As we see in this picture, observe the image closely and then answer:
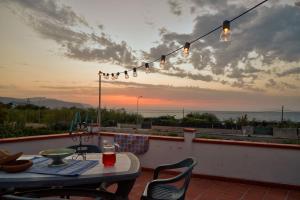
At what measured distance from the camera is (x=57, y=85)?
8.66 m

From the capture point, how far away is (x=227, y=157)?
4301 mm

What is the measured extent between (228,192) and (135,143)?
6.19 ft

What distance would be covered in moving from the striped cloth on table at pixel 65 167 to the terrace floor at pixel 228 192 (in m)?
1.51

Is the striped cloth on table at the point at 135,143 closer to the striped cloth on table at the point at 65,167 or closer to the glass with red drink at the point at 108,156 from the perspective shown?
the striped cloth on table at the point at 65,167

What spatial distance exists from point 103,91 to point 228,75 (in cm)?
506

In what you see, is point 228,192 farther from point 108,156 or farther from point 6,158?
point 6,158

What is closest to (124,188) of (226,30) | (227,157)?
(226,30)

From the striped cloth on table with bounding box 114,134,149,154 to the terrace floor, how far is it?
2.31ft

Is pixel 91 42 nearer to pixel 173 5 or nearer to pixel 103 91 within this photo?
pixel 173 5

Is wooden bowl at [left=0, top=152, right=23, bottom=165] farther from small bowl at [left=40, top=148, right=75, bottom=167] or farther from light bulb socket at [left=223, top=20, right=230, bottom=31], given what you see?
light bulb socket at [left=223, top=20, right=230, bottom=31]

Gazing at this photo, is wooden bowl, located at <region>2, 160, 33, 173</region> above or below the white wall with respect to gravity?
above

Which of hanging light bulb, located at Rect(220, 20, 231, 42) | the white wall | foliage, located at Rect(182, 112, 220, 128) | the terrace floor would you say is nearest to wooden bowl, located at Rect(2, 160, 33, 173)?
the terrace floor

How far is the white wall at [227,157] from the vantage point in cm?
394

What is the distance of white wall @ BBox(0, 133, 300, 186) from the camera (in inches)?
155
